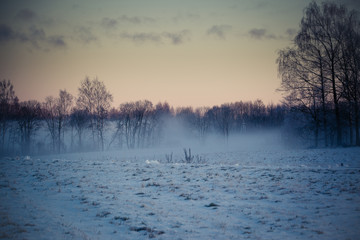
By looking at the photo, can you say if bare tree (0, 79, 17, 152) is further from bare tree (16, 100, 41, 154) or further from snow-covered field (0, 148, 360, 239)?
snow-covered field (0, 148, 360, 239)

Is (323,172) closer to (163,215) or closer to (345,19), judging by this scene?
(163,215)

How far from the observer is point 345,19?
18.5m

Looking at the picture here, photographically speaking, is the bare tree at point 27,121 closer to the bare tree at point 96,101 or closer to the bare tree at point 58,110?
the bare tree at point 58,110

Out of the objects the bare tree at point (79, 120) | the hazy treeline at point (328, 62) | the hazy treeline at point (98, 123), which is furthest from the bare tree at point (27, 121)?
the hazy treeline at point (328, 62)

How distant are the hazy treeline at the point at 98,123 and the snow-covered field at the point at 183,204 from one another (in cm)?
1920

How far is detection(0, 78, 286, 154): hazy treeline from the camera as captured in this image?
111ft

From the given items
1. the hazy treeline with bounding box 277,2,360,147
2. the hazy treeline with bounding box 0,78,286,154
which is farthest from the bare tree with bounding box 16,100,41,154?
the hazy treeline with bounding box 277,2,360,147

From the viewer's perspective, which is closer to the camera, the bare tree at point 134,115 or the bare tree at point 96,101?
the bare tree at point 96,101

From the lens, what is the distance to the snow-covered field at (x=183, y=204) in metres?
4.80

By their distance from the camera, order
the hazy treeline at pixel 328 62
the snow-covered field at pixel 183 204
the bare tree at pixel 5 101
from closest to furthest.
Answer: the snow-covered field at pixel 183 204 < the hazy treeline at pixel 328 62 < the bare tree at pixel 5 101

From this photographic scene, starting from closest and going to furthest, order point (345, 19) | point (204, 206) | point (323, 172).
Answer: point (204, 206), point (323, 172), point (345, 19)

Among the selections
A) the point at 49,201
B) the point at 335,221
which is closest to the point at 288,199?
the point at 335,221

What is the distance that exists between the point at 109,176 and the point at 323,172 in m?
11.1

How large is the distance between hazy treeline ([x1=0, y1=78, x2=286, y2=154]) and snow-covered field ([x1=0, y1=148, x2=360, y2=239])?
1920cm
